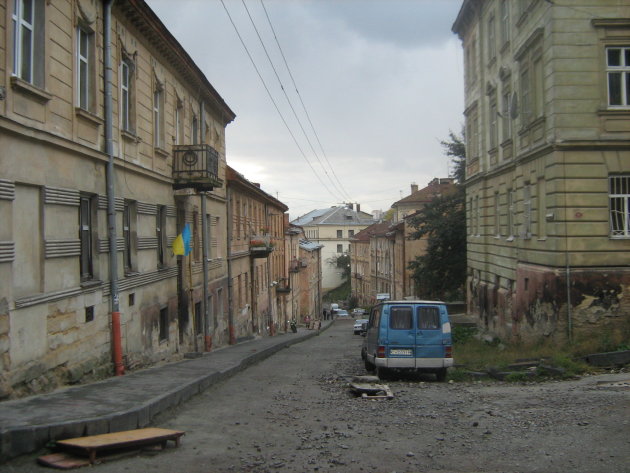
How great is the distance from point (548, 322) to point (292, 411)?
1030cm

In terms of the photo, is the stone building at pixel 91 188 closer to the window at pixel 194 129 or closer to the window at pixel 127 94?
the window at pixel 127 94

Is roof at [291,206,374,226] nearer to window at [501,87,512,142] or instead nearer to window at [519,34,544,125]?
window at [501,87,512,142]

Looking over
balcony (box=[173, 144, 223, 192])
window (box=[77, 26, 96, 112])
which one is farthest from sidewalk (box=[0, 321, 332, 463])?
balcony (box=[173, 144, 223, 192])

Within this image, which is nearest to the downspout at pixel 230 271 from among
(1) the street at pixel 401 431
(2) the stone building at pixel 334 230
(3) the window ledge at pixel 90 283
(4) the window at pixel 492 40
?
(4) the window at pixel 492 40

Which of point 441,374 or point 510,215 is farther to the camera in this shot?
point 510,215

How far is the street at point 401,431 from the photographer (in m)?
6.85

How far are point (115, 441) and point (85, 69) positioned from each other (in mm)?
8151

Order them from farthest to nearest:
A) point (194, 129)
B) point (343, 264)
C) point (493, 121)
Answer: point (343, 264) < point (493, 121) < point (194, 129)

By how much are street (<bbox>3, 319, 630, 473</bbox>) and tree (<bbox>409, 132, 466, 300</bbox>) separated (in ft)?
84.0

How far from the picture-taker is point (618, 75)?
17.0m

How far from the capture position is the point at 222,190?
27.5 metres

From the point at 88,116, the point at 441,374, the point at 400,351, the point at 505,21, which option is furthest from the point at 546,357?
the point at 505,21

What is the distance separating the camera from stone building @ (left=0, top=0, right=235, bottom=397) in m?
9.48

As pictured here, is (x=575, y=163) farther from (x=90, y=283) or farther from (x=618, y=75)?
(x=90, y=283)
